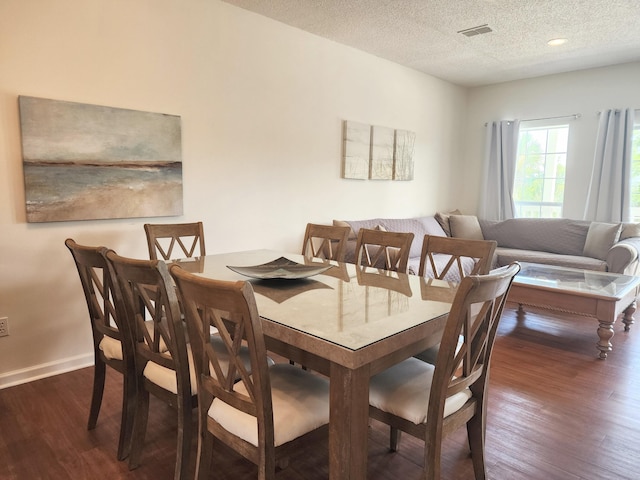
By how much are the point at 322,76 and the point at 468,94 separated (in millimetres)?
2845

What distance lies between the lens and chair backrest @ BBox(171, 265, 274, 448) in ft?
3.73

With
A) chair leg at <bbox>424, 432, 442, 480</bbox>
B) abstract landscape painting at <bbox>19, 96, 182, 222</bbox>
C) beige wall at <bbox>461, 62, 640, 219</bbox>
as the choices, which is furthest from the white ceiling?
chair leg at <bbox>424, 432, 442, 480</bbox>

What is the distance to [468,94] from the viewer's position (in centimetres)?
585

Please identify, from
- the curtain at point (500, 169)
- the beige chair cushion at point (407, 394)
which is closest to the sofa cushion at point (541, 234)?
the curtain at point (500, 169)

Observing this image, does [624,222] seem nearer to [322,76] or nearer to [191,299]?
[322,76]

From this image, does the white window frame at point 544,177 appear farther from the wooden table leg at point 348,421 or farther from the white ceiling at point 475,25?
the wooden table leg at point 348,421

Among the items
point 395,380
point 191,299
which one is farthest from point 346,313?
point 191,299

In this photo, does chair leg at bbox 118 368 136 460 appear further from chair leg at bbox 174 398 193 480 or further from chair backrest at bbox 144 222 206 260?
chair backrest at bbox 144 222 206 260

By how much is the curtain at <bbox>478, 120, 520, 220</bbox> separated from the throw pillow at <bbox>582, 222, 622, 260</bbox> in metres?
1.08

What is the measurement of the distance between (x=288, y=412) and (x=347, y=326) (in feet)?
1.09

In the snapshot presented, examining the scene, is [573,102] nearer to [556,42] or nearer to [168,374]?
[556,42]

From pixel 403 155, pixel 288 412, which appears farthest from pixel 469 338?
pixel 403 155

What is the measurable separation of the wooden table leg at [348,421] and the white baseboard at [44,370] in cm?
222

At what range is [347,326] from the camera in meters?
1.31
